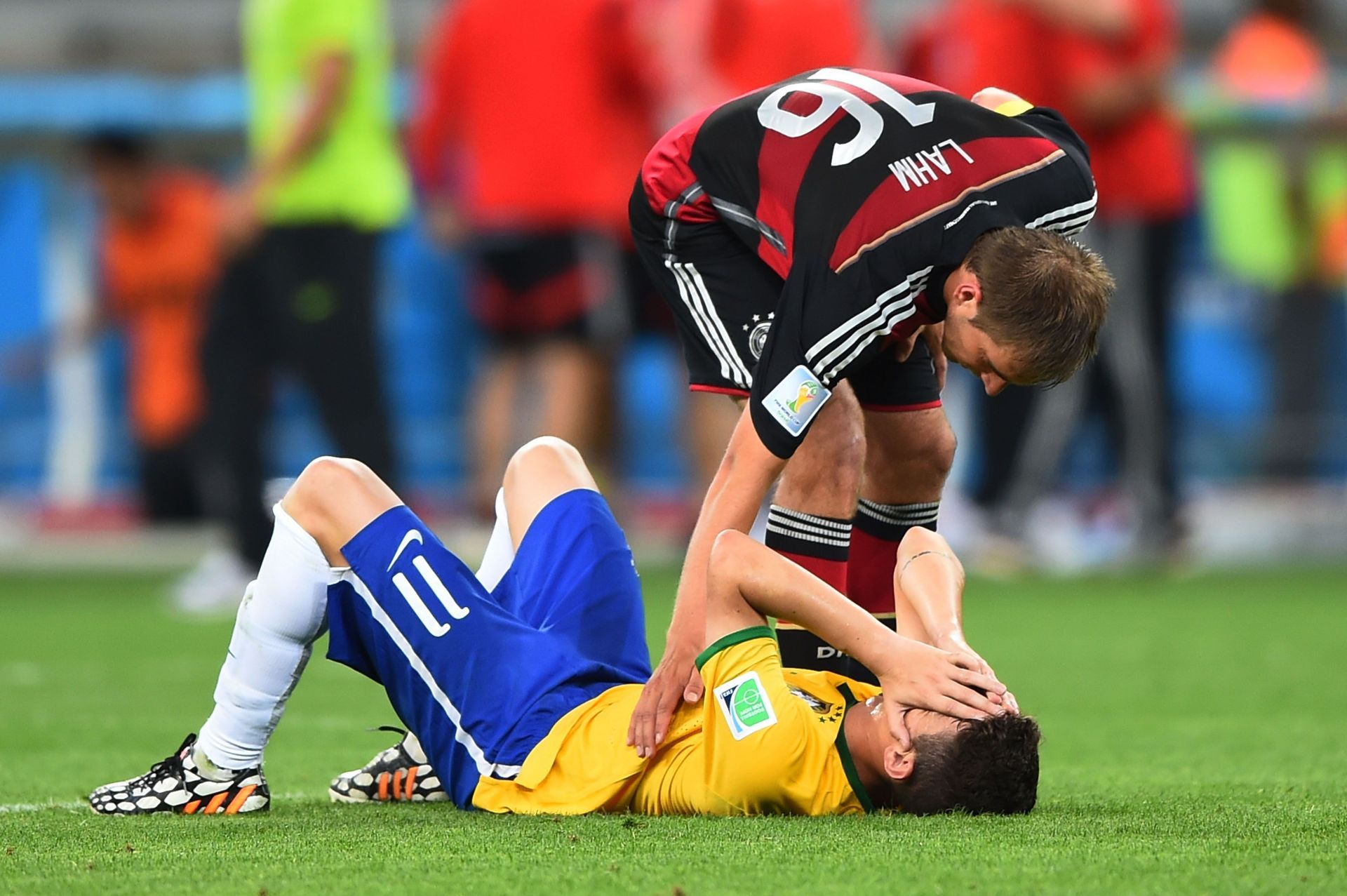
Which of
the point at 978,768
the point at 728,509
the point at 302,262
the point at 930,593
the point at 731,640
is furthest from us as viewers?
the point at 302,262

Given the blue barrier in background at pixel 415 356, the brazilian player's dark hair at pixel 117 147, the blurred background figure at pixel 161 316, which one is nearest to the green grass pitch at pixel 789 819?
the brazilian player's dark hair at pixel 117 147

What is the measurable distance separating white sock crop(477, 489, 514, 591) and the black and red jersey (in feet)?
2.17

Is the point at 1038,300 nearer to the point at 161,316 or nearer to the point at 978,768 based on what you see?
the point at 978,768

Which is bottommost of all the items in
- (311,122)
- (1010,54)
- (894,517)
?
(894,517)

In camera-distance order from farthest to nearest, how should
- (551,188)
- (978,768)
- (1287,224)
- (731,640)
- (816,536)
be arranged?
1. (1287,224)
2. (551,188)
3. (816,536)
4. (731,640)
5. (978,768)

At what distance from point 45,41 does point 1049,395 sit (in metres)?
8.19

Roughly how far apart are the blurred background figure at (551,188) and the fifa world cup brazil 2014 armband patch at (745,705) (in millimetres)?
5295

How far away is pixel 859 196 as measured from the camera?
377 cm

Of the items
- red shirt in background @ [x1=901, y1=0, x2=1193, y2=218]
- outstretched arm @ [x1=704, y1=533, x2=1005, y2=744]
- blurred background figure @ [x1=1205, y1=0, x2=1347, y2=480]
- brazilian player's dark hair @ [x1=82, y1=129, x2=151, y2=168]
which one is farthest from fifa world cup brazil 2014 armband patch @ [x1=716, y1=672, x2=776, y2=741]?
blurred background figure @ [x1=1205, y1=0, x2=1347, y2=480]

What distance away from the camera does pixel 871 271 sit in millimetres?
3660

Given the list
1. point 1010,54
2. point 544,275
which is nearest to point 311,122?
point 544,275

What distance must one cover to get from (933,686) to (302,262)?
5038 millimetres

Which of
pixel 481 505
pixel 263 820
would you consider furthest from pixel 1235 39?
pixel 263 820

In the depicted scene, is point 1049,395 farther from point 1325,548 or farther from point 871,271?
point 871,271
